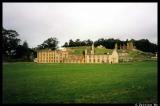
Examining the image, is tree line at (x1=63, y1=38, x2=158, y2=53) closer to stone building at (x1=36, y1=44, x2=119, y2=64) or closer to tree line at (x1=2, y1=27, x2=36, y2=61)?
stone building at (x1=36, y1=44, x2=119, y2=64)

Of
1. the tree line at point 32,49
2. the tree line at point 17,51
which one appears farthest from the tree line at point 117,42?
the tree line at point 17,51

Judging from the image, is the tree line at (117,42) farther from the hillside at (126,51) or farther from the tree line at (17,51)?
the tree line at (17,51)

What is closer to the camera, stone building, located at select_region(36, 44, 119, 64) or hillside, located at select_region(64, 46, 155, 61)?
stone building, located at select_region(36, 44, 119, 64)

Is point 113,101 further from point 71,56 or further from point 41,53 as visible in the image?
point 71,56

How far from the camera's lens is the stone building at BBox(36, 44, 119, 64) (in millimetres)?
61812

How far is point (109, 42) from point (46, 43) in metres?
20.1

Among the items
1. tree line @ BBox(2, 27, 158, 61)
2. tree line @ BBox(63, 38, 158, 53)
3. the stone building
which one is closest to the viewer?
tree line @ BBox(2, 27, 158, 61)

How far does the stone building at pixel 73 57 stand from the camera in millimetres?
61812

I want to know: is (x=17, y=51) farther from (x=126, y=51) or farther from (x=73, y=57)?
(x=126, y=51)

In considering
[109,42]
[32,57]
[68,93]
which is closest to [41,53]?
[32,57]

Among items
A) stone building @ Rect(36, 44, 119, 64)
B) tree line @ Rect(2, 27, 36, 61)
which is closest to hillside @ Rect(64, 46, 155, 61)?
stone building @ Rect(36, 44, 119, 64)

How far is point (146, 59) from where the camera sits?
66375 mm

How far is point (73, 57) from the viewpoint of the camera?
231 feet

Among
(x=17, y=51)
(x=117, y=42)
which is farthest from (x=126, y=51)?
(x=17, y=51)
